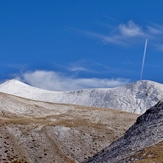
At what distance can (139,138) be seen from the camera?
175ft

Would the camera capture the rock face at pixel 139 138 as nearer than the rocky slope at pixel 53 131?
Yes

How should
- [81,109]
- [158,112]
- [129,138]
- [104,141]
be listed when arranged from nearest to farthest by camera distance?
[129,138]
[158,112]
[104,141]
[81,109]

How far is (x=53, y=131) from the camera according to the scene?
91562mm

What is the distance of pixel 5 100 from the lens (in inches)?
4631

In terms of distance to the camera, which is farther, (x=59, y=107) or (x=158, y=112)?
(x=59, y=107)

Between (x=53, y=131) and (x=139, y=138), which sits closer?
(x=139, y=138)

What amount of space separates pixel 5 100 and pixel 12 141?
35668 millimetres

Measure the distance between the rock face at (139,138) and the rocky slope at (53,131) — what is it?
67.2ft

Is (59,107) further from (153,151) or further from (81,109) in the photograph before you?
(153,151)

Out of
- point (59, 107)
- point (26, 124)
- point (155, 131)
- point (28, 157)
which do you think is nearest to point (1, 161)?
point (28, 157)

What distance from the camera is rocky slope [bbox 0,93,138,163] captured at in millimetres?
79369

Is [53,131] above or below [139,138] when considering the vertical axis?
above

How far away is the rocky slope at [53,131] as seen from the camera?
260ft

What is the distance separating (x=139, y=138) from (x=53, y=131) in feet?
131
